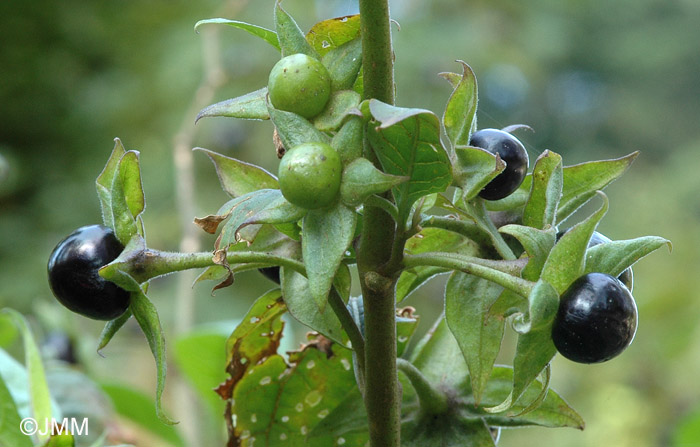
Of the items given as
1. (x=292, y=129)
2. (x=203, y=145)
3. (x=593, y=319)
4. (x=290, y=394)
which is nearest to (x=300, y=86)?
(x=292, y=129)

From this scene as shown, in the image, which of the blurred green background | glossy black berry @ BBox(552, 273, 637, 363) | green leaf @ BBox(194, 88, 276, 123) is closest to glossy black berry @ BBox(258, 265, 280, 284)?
green leaf @ BBox(194, 88, 276, 123)

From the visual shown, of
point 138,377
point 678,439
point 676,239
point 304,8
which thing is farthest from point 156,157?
point 678,439

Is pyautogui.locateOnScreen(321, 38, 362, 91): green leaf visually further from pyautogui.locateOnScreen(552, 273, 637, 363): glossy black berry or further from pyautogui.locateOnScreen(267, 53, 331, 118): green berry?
pyautogui.locateOnScreen(552, 273, 637, 363): glossy black berry

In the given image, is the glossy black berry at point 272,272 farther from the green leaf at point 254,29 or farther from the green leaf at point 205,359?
the green leaf at point 205,359

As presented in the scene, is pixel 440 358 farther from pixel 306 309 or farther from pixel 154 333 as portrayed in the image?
pixel 154 333

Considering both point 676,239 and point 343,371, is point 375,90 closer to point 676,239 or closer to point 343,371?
point 343,371

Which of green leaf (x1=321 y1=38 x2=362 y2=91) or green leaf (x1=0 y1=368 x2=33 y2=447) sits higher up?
green leaf (x1=321 y1=38 x2=362 y2=91)
